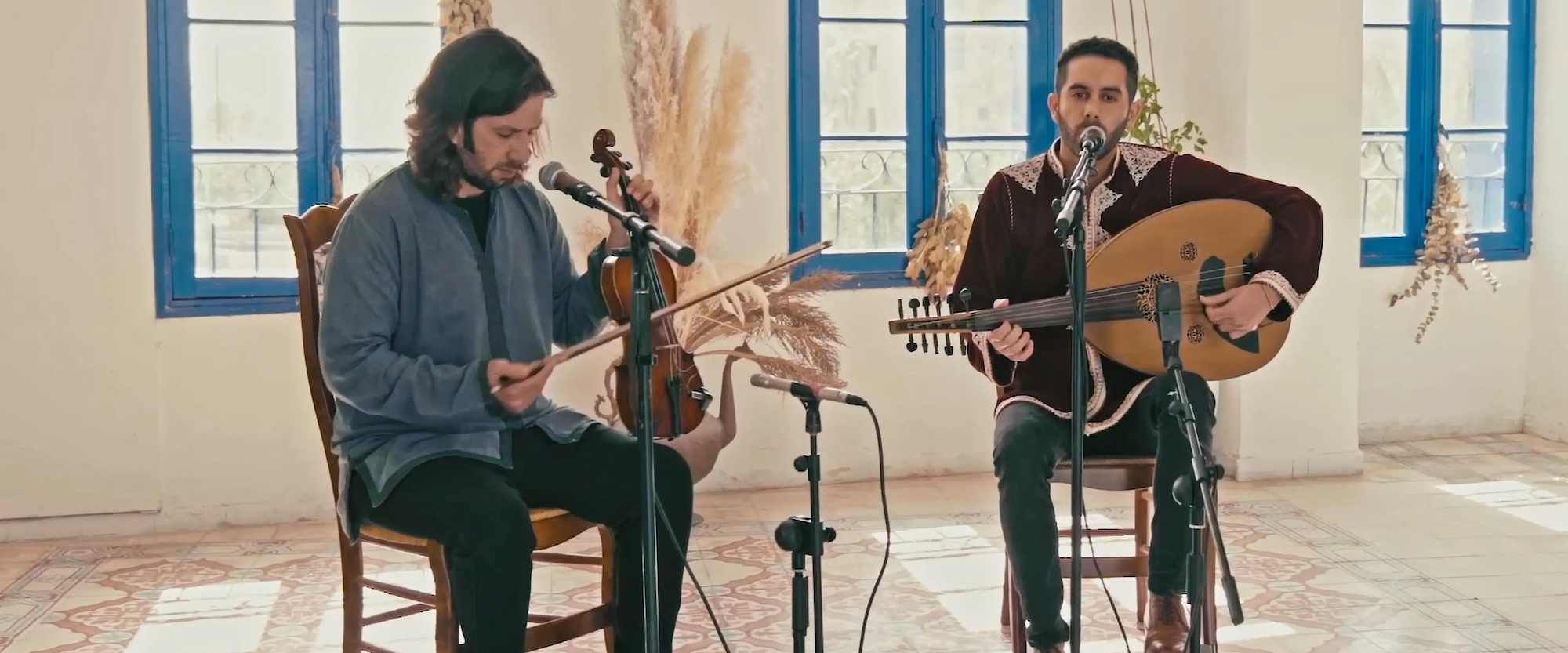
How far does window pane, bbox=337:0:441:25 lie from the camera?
13.9 feet

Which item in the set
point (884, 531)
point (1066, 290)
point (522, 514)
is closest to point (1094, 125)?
point (1066, 290)

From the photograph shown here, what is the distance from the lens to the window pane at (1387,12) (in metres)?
5.11

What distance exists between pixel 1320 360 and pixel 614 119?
2.35 meters

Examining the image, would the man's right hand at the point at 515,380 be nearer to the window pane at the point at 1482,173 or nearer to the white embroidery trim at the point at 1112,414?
the white embroidery trim at the point at 1112,414

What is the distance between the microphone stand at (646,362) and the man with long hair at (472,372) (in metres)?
0.34

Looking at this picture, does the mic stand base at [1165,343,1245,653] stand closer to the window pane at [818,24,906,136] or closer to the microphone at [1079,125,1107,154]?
the microphone at [1079,125,1107,154]

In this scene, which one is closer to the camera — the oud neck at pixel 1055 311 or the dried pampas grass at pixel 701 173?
the oud neck at pixel 1055 311

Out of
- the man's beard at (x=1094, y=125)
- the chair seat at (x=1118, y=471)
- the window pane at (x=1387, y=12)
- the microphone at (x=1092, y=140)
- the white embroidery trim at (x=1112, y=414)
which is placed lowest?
the chair seat at (x=1118, y=471)

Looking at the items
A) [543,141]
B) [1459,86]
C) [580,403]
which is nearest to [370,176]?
[543,141]

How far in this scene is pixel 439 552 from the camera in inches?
89.2

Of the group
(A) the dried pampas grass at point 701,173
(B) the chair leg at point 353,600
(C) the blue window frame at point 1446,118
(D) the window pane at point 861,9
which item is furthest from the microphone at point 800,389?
(C) the blue window frame at point 1446,118

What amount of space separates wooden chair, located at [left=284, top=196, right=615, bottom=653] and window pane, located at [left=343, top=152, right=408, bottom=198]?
5.59 ft

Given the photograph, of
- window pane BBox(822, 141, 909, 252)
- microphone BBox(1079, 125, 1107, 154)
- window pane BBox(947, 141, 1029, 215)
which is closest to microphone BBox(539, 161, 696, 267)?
microphone BBox(1079, 125, 1107, 154)

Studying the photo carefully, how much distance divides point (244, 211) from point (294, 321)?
1.15 feet
